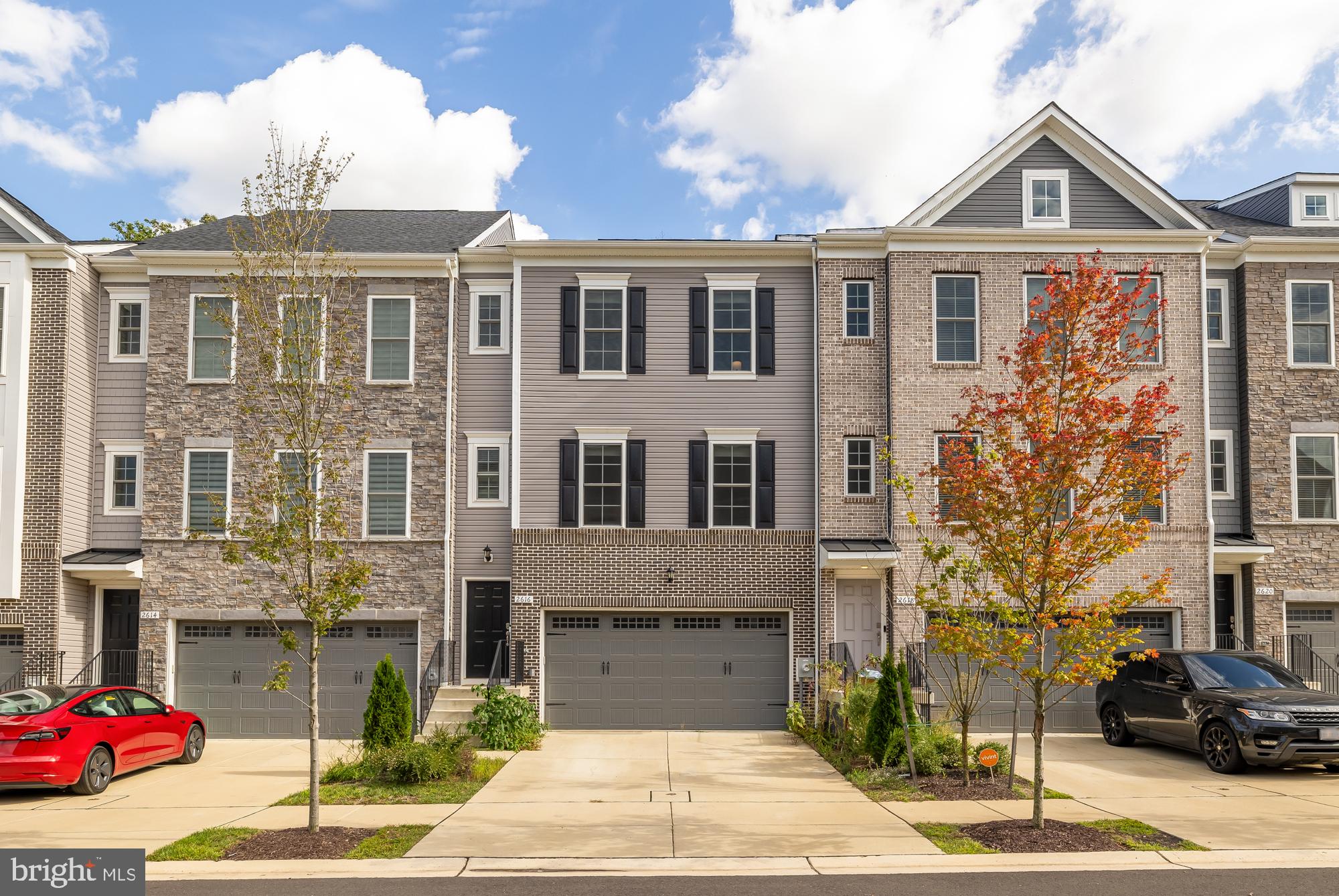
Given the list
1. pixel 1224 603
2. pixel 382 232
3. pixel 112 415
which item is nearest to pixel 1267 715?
pixel 1224 603

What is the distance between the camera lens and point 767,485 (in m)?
21.0

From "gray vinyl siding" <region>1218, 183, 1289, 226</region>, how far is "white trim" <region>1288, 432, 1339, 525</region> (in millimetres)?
5300

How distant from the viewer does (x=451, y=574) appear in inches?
823

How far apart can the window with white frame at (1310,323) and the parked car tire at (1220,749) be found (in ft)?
31.3

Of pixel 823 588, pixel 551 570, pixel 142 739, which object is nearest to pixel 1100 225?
pixel 823 588

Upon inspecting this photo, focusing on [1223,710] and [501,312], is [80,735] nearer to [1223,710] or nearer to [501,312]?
[501,312]

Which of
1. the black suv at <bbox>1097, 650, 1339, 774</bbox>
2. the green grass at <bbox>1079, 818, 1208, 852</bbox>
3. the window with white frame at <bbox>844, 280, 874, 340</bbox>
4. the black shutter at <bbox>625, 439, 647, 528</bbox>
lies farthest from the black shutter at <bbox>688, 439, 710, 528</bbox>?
the green grass at <bbox>1079, 818, 1208, 852</bbox>

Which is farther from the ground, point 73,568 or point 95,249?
point 95,249

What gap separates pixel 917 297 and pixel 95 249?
17.5 metres

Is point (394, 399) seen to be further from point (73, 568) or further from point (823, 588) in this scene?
point (823, 588)

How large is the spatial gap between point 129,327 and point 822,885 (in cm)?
1870

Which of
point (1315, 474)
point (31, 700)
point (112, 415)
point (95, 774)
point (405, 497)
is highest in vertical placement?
point (112, 415)

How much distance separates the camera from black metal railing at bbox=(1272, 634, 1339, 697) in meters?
20.2

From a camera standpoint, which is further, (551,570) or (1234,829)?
(551,570)
